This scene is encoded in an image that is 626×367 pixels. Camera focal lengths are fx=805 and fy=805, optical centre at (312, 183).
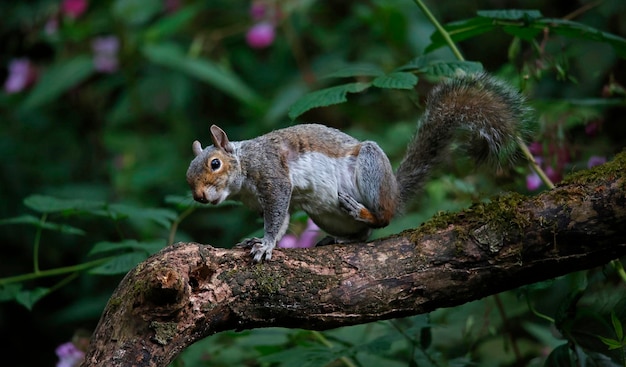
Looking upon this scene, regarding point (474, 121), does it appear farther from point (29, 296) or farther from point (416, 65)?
point (29, 296)

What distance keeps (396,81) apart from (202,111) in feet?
11.2

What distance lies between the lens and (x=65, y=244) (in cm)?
499

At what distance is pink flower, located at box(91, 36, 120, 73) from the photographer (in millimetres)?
4664

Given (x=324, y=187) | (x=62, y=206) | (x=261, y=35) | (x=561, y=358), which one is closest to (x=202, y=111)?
(x=261, y=35)

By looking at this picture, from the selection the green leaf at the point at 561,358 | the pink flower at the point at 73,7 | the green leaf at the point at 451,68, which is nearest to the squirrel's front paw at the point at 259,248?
the green leaf at the point at 451,68

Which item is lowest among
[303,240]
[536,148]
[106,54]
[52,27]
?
[303,240]

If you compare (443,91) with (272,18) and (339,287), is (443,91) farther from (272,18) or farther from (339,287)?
(272,18)

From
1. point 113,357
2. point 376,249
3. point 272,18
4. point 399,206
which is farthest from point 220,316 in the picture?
point 272,18

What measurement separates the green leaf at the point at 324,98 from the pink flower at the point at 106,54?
2669 mm

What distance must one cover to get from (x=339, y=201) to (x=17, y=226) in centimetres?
327

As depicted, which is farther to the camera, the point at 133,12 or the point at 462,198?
the point at 133,12

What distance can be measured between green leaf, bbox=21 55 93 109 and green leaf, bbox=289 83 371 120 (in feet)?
8.91

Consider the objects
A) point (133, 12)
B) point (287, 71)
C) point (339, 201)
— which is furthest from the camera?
point (287, 71)

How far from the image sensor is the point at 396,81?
2174 mm
